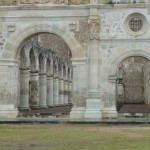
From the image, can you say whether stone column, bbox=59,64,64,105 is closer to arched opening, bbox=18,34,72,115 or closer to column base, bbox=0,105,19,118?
arched opening, bbox=18,34,72,115

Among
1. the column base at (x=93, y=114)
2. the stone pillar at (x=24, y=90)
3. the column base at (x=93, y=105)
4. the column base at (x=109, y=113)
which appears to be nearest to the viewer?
the column base at (x=93, y=114)

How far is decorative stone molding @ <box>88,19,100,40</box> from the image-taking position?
942 inches

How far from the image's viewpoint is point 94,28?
943 inches

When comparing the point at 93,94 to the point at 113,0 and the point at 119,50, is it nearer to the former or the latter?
the point at 119,50

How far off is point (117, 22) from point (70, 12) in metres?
2.43

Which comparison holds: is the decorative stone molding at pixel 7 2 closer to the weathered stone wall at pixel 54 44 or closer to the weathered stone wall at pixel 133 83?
the weathered stone wall at pixel 54 44

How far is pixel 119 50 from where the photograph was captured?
2431 cm

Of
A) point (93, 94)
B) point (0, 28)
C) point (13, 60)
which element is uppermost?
point (0, 28)

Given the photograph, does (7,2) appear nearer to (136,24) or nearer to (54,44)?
(136,24)

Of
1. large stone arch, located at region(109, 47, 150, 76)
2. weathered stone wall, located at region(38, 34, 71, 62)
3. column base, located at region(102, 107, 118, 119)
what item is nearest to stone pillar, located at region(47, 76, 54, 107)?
weathered stone wall, located at region(38, 34, 71, 62)

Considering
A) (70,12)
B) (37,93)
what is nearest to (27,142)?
(70,12)

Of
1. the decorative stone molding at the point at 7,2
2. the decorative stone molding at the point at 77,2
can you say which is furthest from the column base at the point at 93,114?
the decorative stone molding at the point at 7,2

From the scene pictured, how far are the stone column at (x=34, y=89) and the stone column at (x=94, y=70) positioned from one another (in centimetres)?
1147

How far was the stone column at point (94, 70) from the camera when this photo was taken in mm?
23891
